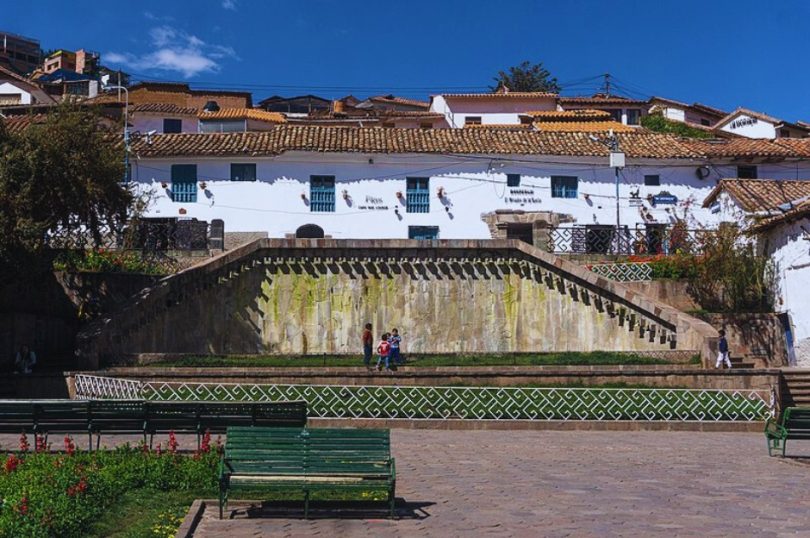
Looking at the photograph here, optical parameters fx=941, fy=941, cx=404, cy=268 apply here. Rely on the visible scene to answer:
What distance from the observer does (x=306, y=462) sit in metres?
9.86

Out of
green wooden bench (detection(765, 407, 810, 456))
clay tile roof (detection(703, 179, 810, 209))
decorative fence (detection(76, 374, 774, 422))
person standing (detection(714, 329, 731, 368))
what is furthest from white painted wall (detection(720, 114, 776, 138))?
green wooden bench (detection(765, 407, 810, 456))

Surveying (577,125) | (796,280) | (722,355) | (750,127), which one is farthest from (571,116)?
(722,355)

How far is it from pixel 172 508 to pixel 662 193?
2770 centimetres

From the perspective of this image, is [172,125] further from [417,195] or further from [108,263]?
[108,263]

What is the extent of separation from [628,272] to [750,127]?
31522mm

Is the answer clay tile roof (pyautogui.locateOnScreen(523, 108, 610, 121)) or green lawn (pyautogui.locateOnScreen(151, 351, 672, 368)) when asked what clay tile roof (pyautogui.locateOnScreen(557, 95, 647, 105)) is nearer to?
clay tile roof (pyautogui.locateOnScreen(523, 108, 610, 121))

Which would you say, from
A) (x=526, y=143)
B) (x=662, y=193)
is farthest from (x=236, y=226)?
(x=662, y=193)

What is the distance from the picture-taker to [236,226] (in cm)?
3253

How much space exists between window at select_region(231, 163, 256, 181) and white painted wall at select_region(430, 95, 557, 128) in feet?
72.0

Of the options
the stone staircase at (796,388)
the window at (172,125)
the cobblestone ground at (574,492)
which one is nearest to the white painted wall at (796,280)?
the stone staircase at (796,388)

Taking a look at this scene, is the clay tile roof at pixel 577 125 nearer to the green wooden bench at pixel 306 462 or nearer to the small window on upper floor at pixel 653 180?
the small window on upper floor at pixel 653 180

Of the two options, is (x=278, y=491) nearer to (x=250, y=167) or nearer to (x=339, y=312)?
(x=339, y=312)

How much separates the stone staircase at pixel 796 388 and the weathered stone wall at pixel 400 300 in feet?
12.2

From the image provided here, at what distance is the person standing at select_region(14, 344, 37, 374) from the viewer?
20922mm
